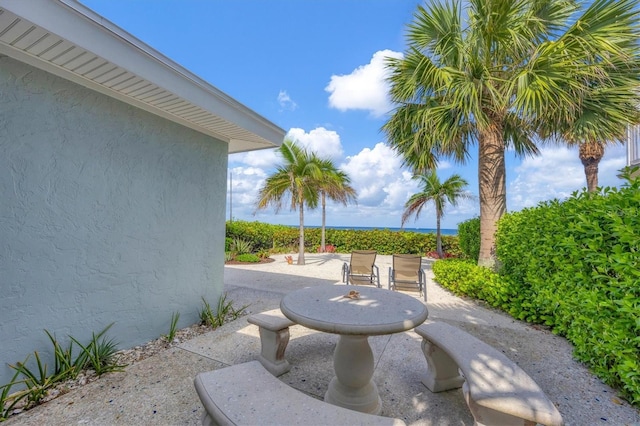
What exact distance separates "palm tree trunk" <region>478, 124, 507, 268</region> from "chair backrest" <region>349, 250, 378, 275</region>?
2578mm

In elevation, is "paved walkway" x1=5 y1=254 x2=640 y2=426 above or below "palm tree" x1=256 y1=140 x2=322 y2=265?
below

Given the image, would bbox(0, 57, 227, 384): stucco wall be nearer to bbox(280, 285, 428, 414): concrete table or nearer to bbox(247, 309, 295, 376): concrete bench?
bbox(247, 309, 295, 376): concrete bench

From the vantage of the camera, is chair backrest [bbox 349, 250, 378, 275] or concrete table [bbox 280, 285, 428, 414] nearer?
concrete table [bbox 280, 285, 428, 414]

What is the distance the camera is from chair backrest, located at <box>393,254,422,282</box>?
632 cm

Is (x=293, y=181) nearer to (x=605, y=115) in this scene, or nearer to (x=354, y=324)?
(x=605, y=115)

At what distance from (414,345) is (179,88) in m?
4.50

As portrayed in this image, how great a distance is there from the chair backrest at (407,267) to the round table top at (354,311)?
356 centimetres

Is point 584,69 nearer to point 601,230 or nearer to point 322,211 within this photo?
point 601,230

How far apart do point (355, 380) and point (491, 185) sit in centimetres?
559

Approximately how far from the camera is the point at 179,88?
321 cm

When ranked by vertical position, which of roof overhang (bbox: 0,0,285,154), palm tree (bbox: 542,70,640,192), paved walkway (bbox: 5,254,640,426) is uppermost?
palm tree (bbox: 542,70,640,192)

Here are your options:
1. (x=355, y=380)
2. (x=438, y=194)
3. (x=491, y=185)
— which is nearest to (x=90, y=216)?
(x=355, y=380)

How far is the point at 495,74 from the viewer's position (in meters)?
5.62

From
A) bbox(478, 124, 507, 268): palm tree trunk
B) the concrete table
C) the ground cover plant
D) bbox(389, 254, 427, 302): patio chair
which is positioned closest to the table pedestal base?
the concrete table
